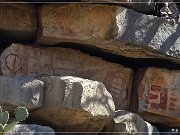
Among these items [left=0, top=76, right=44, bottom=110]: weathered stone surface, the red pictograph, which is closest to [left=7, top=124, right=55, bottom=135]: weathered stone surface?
[left=0, top=76, right=44, bottom=110]: weathered stone surface

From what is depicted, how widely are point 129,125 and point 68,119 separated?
49cm

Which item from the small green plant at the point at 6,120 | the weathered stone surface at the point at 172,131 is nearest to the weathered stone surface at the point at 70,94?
the small green plant at the point at 6,120

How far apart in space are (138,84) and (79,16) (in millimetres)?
960

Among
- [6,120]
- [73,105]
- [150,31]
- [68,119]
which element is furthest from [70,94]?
[150,31]

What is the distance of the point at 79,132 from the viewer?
12.4 ft

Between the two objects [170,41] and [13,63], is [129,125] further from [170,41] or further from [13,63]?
[13,63]

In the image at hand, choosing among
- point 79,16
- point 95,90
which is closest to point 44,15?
point 79,16

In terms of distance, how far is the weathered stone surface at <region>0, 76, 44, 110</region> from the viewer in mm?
3490

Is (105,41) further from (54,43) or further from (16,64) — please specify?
(16,64)

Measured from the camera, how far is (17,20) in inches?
169

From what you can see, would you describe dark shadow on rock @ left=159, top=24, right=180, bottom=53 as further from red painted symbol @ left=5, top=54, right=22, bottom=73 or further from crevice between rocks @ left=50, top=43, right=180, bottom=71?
red painted symbol @ left=5, top=54, right=22, bottom=73

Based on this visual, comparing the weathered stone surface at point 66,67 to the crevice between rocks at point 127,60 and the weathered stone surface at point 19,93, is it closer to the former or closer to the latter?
the crevice between rocks at point 127,60

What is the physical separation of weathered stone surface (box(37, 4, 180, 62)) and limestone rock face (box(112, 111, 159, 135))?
2.19 feet

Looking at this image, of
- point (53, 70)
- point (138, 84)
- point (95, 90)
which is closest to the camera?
point (95, 90)
